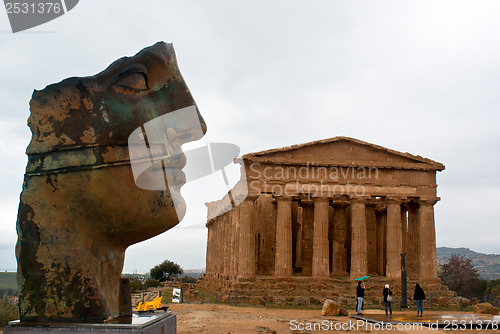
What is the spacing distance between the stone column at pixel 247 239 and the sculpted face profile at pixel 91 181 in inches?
1005

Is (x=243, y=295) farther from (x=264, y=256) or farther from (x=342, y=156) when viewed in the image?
(x=342, y=156)

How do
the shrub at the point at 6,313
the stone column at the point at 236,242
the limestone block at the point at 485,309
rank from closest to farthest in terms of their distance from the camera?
the shrub at the point at 6,313 < the limestone block at the point at 485,309 < the stone column at the point at 236,242

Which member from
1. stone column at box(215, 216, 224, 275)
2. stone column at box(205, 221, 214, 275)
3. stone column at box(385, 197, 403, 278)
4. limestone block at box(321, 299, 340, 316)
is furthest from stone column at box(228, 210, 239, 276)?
stone column at box(205, 221, 214, 275)

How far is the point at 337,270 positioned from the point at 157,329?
96.8 ft

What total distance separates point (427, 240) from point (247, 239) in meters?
11.6

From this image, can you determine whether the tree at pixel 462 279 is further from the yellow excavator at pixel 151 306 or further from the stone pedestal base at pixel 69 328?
the stone pedestal base at pixel 69 328

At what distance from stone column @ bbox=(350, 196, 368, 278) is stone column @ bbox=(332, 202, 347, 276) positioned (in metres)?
2.42

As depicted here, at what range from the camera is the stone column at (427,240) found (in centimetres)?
3098

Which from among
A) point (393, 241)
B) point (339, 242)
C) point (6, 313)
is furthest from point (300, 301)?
point (6, 313)

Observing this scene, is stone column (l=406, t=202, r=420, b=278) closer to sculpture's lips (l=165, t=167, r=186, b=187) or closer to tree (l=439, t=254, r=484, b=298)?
tree (l=439, t=254, r=484, b=298)

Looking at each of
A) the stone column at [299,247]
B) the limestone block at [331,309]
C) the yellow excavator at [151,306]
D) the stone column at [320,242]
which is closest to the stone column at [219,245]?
the stone column at [299,247]

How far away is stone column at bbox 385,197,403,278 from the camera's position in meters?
30.5

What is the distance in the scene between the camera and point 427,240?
3152cm

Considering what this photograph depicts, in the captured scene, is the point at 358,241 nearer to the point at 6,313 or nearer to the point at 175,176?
the point at 6,313
